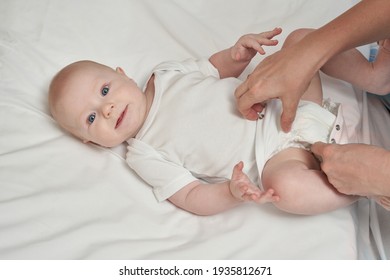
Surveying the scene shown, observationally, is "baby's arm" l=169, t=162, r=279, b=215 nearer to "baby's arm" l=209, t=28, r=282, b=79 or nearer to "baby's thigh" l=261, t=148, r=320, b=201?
"baby's thigh" l=261, t=148, r=320, b=201

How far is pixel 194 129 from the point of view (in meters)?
1.29

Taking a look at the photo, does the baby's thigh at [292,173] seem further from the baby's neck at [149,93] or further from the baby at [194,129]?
the baby's neck at [149,93]

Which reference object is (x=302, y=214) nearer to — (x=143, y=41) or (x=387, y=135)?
(x=387, y=135)

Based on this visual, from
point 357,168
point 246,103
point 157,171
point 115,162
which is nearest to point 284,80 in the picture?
point 246,103

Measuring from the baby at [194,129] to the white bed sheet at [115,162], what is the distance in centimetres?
5

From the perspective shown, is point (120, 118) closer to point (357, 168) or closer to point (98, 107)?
point (98, 107)

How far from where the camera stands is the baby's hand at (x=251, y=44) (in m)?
1.33

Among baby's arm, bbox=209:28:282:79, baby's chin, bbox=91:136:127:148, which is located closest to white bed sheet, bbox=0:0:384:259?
baby's chin, bbox=91:136:127:148

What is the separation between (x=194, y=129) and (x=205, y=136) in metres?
0.03

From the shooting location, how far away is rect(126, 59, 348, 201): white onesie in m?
1.23

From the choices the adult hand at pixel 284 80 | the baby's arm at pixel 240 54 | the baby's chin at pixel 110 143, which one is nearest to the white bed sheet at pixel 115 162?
the baby's chin at pixel 110 143

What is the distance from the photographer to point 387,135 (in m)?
1.40
